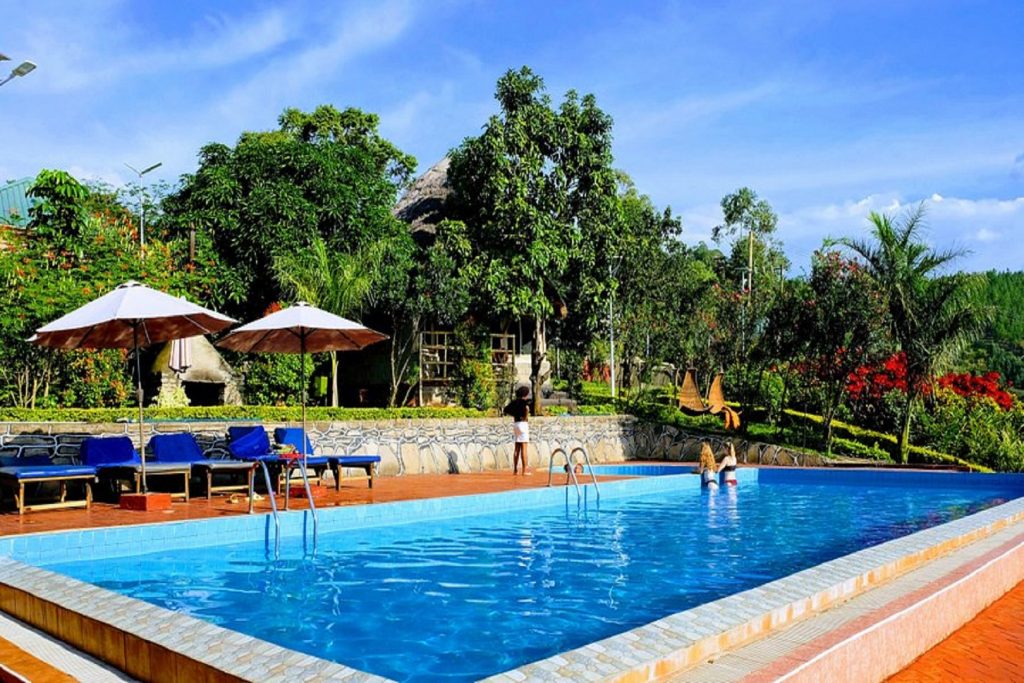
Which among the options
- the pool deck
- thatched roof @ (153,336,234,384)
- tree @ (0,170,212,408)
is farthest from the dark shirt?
thatched roof @ (153,336,234,384)

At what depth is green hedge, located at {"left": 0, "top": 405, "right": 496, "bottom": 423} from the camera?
42.1 feet

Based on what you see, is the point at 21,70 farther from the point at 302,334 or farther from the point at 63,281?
the point at 302,334

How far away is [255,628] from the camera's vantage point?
231 inches

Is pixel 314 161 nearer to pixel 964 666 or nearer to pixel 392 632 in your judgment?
pixel 392 632

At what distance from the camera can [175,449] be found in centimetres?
1116

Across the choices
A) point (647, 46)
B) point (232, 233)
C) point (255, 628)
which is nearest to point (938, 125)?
point (647, 46)

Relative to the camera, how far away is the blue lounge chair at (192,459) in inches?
415

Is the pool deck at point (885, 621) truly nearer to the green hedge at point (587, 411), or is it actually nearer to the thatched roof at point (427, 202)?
the green hedge at point (587, 411)

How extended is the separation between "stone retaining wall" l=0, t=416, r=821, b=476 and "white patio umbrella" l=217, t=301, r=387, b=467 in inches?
57.6

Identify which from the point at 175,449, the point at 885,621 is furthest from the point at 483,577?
the point at 175,449

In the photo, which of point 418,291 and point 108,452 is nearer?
point 108,452

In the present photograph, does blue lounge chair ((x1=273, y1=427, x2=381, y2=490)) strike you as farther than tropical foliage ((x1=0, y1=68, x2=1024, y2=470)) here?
No

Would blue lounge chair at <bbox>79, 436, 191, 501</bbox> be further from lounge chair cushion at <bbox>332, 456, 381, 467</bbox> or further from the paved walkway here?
the paved walkway

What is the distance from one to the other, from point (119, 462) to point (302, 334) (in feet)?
9.16
